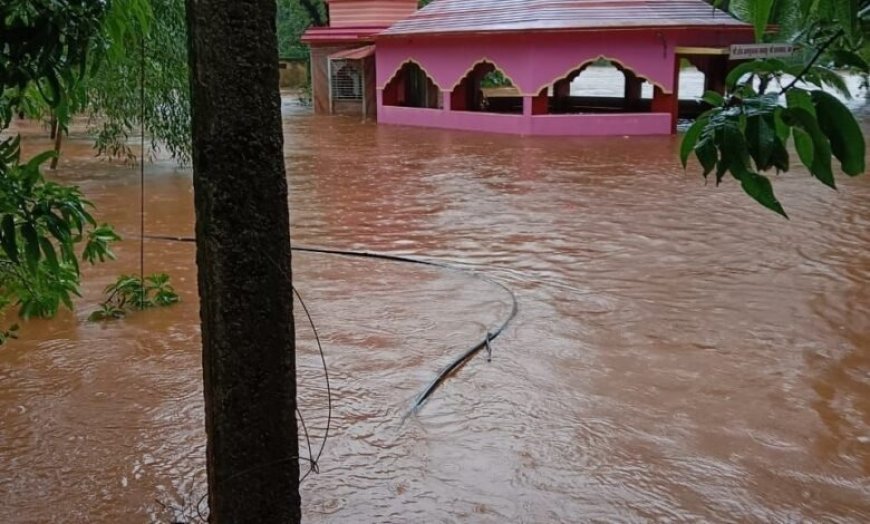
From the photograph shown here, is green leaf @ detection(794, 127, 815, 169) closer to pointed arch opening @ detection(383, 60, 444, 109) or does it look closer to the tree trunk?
the tree trunk

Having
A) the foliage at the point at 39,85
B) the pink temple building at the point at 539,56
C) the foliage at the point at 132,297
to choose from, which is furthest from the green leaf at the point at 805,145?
the pink temple building at the point at 539,56

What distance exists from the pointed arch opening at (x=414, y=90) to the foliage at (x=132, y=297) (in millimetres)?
15324

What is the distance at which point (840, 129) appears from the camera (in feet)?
4.01

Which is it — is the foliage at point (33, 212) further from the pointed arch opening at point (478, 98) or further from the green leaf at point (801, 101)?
the pointed arch opening at point (478, 98)

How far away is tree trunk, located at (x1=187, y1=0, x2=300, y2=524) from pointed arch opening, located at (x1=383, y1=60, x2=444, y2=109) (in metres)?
19.6

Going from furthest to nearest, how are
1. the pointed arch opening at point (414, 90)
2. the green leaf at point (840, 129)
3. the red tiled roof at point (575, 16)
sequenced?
the pointed arch opening at point (414, 90), the red tiled roof at point (575, 16), the green leaf at point (840, 129)

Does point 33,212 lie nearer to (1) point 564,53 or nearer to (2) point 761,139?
(2) point 761,139

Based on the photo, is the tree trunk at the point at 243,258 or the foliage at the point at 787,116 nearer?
the foliage at the point at 787,116

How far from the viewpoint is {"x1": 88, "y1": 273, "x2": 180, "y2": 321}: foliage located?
20.5ft

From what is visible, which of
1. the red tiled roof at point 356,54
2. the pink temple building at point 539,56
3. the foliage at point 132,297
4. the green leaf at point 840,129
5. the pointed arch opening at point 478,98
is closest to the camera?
the green leaf at point 840,129

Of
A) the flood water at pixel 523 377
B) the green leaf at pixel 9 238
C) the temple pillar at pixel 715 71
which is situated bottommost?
the flood water at pixel 523 377

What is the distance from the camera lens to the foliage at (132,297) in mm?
6246

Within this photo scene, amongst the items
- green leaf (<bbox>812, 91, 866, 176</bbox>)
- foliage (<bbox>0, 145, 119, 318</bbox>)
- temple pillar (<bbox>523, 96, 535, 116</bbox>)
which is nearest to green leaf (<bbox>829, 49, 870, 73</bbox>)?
green leaf (<bbox>812, 91, 866, 176</bbox>)

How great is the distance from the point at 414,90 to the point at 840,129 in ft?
70.0
